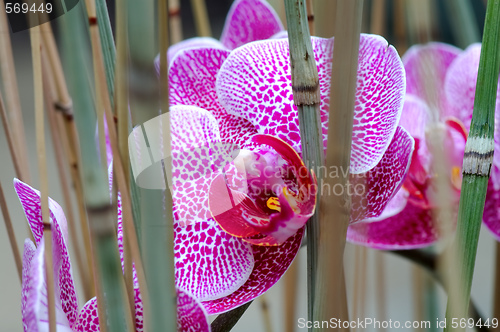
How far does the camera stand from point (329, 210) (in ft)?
0.47

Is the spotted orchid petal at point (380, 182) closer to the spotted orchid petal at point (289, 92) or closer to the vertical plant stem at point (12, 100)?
the spotted orchid petal at point (289, 92)

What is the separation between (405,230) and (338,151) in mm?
115

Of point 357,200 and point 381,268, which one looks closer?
point 357,200

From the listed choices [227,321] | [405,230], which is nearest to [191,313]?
[227,321]

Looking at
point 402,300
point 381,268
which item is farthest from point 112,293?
point 402,300

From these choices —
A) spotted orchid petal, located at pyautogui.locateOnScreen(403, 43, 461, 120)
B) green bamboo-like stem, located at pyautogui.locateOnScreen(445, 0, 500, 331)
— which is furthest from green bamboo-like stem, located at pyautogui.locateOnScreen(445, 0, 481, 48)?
green bamboo-like stem, located at pyautogui.locateOnScreen(445, 0, 500, 331)

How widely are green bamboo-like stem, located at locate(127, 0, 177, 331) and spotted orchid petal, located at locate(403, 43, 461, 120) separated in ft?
0.29

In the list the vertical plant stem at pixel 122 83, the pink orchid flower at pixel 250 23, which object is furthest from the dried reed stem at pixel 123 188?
the pink orchid flower at pixel 250 23

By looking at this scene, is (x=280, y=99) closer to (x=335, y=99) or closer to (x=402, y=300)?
(x=335, y=99)

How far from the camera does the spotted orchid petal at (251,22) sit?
0.83ft

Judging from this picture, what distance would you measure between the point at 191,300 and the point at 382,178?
7 cm

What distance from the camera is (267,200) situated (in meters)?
0.19

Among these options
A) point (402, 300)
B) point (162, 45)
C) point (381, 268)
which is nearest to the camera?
point (162, 45)

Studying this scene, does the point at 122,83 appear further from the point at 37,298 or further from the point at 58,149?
the point at 58,149
